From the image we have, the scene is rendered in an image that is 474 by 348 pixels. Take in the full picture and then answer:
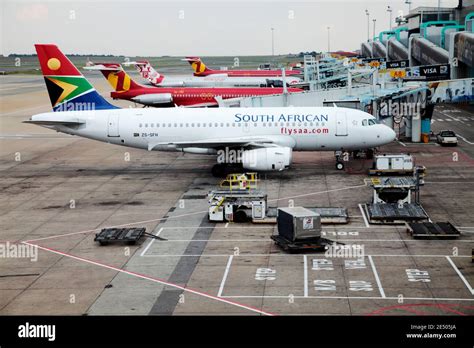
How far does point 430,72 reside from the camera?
86.7 m

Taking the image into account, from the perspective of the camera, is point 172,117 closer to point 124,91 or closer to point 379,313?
point 379,313

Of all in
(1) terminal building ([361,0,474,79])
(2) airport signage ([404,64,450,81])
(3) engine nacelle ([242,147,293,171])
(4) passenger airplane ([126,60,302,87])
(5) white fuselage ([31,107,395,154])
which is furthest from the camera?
(4) passenger airplane ([126,60,302,87])

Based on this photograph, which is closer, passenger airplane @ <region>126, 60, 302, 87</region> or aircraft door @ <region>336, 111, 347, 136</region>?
aircraft door @ <region>336, 111, 347, 136</region>

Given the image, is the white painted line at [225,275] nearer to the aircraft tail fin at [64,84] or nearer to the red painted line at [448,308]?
the red painted line at [448,308]

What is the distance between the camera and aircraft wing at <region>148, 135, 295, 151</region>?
1817 inches

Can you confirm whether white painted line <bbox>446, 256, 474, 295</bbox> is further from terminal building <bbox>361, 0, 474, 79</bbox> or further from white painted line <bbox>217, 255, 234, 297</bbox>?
terminal building <bbox>361, 0, 474, 79</bbox>

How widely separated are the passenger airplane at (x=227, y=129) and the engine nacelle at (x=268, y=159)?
1.57m

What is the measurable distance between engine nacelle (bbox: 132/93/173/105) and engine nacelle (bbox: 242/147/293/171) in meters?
41.6

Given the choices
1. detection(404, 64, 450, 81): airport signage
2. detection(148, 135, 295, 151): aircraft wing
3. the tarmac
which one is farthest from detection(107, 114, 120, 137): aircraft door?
detection(404, 64, 450, 81): airport signage

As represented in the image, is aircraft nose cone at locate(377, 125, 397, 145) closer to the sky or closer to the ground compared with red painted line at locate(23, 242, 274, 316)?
closer to the sky

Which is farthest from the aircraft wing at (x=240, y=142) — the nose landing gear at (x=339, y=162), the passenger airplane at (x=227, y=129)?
the nose landing gear at (x=339, y=162)

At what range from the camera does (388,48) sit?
571 feet

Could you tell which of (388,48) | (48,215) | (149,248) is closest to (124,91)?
(48,215)

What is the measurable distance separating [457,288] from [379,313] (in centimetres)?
432
